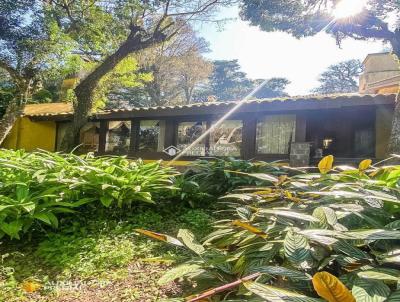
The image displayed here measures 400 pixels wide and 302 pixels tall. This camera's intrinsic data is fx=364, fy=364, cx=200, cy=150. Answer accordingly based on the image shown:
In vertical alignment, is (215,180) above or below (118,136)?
below

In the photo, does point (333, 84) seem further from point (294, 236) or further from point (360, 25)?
point (294, 236)

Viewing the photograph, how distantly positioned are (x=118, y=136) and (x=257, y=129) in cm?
632

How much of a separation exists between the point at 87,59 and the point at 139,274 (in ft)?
56.6

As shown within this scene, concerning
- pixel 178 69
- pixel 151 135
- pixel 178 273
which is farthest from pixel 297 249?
pixel 178 69

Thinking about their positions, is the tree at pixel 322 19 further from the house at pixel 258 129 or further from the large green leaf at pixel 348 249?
the large green leaf at pixel 348 249

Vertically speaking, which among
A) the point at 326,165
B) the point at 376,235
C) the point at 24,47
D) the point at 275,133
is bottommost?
the point at 376,235

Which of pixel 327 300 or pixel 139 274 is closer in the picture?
pixel 327 300

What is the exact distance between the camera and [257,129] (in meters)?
12.8

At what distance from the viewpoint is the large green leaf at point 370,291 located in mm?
789

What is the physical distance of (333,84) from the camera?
38.6 meters

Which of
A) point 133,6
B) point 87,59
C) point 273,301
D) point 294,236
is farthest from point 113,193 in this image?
point 87,59

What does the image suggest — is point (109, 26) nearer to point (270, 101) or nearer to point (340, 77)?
point (270, 101)

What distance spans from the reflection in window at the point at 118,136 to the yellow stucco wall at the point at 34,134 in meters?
3.22

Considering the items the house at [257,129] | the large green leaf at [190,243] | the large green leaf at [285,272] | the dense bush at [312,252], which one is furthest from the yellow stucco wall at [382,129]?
the large green leaf at [285,272]
